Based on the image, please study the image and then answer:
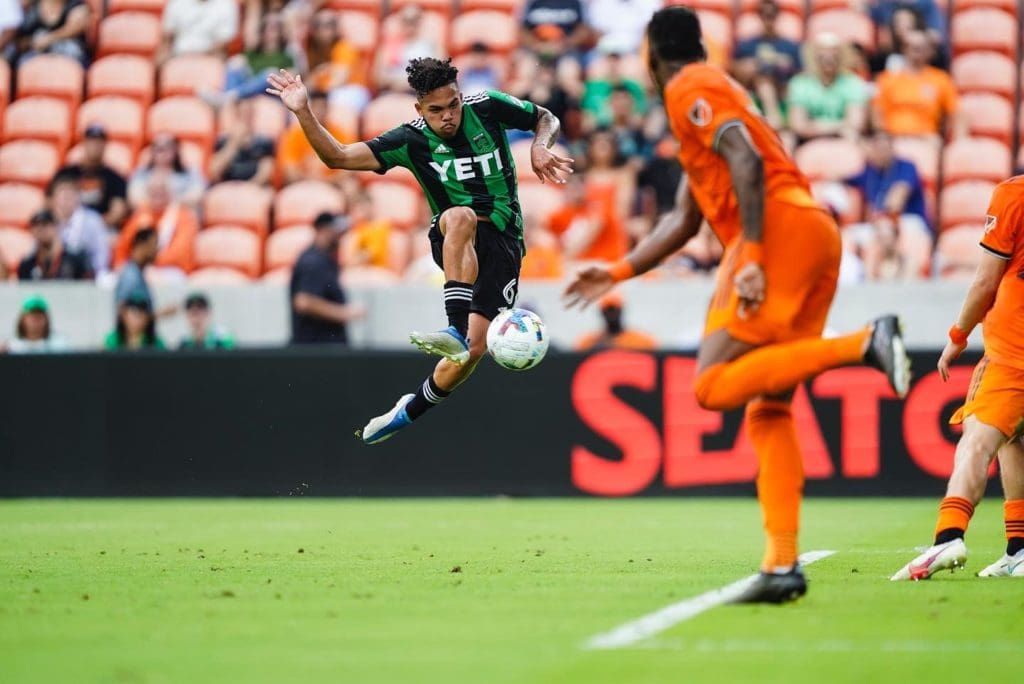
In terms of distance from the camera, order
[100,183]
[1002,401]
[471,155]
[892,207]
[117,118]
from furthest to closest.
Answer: [117,118] < [100,183] < [892,207] < [471,155] < [1002,401]

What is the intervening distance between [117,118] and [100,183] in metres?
2.00

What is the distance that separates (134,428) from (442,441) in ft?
9.38

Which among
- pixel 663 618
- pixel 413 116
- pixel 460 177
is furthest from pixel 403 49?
pixel 663 618

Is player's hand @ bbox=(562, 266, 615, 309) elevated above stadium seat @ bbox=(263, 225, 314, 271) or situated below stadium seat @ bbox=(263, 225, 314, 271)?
below

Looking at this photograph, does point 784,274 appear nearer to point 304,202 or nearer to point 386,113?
point 304,202

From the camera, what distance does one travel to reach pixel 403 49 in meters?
19.2

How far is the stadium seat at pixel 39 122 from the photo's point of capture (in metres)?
19.7

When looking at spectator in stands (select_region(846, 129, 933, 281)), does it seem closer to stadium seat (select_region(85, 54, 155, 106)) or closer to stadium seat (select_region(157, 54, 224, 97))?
stadium seat (select_region(157, 54, 224, 97))

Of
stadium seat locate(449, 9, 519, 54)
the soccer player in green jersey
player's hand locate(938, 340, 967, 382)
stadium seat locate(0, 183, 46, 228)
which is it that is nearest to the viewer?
player's hand locate(938, 340, 967, 382)

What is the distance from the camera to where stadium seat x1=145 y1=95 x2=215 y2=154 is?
19.4 m

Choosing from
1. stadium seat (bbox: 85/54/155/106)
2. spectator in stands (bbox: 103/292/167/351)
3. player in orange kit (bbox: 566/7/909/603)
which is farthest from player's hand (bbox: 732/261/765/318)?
stadium seat (bbox: 85/54/155/106)

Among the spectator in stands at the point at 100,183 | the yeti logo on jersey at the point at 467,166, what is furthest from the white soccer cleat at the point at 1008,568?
the spectator in stands at the point at 100,183

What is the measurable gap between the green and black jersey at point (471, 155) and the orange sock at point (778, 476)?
330cm

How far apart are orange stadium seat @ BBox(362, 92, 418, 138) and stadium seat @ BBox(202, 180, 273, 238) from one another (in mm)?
1379
